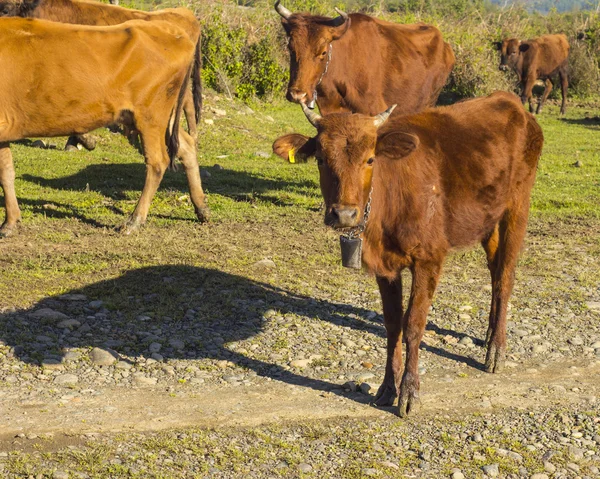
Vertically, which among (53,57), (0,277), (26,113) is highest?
(53,57)

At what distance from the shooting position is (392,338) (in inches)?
220

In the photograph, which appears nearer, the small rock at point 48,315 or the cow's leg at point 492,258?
the cow's leg at point 492,258

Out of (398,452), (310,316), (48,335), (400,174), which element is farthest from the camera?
(310,316)

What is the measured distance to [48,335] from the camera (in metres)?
6.39

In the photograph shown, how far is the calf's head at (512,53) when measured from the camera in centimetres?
2461

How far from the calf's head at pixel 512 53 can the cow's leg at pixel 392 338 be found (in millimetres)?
20131

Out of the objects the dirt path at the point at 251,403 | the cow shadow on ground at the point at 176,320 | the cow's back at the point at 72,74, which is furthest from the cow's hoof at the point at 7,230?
the dirt path at the point at 251,403

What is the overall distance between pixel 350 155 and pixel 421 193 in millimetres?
645

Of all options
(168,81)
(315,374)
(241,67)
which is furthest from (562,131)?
(315,374)

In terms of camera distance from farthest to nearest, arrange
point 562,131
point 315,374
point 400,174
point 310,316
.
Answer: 1. point 562,131
2. point 310,316
3. point 315,374
4. point 400,174

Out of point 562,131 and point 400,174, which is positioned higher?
point 400,174

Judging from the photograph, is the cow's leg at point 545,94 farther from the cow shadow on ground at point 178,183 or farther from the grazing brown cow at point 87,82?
the grazing brown cow at point 87,82

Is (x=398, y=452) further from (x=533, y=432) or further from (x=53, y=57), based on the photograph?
(x=53, y=57)

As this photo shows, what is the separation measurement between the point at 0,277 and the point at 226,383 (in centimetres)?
285
